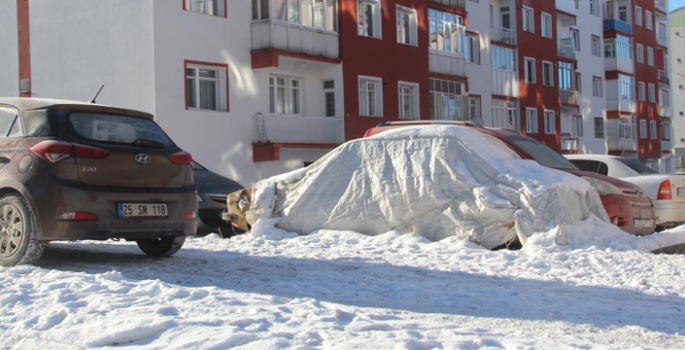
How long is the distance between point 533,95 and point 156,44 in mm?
27115

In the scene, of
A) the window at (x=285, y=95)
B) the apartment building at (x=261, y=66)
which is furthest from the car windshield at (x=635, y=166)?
the window at (x=285, y=95)

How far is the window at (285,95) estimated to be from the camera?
28.0 metres

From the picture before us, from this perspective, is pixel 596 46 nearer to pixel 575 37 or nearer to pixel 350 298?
pixel 575 37

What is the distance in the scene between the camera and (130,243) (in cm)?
1136

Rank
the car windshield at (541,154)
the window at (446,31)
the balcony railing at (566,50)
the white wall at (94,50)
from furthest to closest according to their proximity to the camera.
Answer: the balcony railing at (566,50), the window at (446,31), the white wall at (94,50), the car windshield at (541,154)

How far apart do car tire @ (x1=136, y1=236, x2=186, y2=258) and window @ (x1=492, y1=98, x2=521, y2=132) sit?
110 ft

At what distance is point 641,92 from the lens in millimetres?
60312

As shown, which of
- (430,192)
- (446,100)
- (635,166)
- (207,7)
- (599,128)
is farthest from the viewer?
(599,128)

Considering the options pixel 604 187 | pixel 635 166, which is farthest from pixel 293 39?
pixel 604 187

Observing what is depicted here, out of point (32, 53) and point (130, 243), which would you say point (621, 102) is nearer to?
point (32, 53)

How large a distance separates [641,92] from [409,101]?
32638 mm

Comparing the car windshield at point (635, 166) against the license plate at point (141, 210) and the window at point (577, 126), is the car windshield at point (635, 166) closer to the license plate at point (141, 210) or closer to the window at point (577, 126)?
the license plate at point (141, 210)

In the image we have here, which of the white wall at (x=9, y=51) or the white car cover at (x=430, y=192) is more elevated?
the white wall at (x=9, y=51)

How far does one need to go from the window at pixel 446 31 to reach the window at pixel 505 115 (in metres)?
5.99
